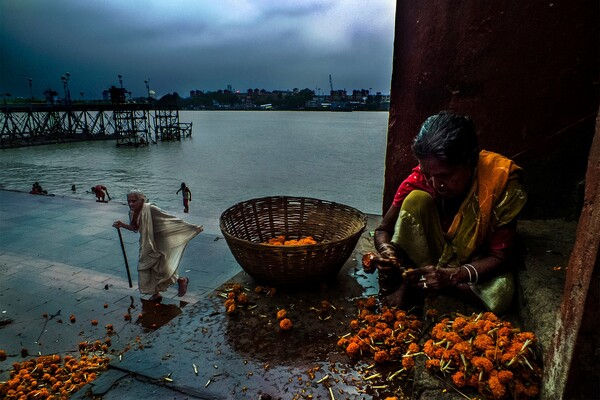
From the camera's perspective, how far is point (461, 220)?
7.55 ft

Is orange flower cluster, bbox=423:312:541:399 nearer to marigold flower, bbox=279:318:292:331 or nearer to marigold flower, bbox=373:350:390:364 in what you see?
marigold flower, bbox=373:350:390:364

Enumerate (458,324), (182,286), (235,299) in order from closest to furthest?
(458,324)
(235,299)
(182,286)

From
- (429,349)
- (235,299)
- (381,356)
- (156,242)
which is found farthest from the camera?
(156,242)

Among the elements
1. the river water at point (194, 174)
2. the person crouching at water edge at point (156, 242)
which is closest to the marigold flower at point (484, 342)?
the person crouching at water edge at point (156, 242)

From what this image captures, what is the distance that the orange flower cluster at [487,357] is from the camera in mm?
1491

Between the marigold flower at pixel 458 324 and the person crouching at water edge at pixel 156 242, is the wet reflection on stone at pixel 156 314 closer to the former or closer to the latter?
the person crouching at water edge at pixel 156 242

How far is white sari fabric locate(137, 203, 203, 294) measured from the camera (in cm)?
421

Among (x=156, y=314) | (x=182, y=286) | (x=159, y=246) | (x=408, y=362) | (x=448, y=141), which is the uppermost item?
(x=448, y=141)

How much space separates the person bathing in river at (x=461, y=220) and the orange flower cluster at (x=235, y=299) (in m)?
0.97

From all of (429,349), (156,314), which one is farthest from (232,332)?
(156,314)

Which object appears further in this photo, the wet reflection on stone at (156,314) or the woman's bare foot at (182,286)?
the woman's bare foot at (182,286)

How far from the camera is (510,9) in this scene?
2.85 meters

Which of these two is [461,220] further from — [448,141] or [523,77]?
[523,77]

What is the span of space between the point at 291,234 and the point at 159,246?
5.79ft
